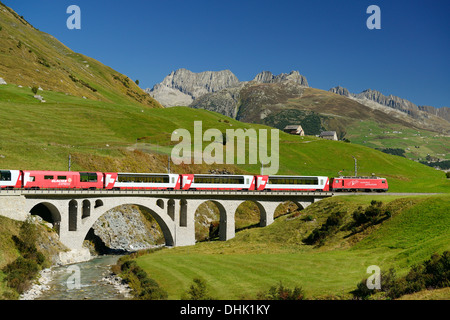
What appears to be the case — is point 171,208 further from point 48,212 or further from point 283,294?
point 283,294

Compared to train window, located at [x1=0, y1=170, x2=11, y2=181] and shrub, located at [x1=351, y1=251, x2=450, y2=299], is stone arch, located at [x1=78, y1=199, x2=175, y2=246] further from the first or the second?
shrub, located at [x1=351, y1=251, x2=450, y2=299]

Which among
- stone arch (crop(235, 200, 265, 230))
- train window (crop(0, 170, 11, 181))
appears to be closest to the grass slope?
stone arch (crop(235, 200, 265, 230))

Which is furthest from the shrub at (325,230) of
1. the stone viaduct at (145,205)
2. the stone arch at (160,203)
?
the stone arch at (160,203)

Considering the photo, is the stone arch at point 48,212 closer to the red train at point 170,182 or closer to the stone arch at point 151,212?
the red train at point 170,182

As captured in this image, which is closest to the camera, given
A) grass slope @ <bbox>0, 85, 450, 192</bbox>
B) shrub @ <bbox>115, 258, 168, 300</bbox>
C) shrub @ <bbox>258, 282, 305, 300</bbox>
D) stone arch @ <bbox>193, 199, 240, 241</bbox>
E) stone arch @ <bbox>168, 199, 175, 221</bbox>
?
shrub @ <bbox>258, 282, 305, 300</bbox>

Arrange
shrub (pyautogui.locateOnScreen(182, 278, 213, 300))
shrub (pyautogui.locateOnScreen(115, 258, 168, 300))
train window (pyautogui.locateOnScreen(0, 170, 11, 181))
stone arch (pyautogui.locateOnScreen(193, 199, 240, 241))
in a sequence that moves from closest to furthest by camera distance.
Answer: shrub (pyautogui.locateOnScreen(182, 278, 213, 300)) < shrub (pyautogui.locateOnScreen(115, 258, 168, 300)) < train window (pyautogui.locateOnScreen(0, 170, 11, 181)) < stone arch (pyautogui.locateOnScreen(193, 199, 240, 241))

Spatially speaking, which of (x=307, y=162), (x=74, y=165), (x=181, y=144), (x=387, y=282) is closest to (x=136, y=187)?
(x=74, y=165)

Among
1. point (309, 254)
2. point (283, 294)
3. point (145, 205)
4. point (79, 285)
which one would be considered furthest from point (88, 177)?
point (283, 294)

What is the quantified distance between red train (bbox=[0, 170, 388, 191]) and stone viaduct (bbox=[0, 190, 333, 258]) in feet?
7.83

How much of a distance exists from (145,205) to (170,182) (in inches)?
266

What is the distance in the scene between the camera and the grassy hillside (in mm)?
48031

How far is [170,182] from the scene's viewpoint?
85.3 m

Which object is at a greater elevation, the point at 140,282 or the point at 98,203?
the point at 98,203
